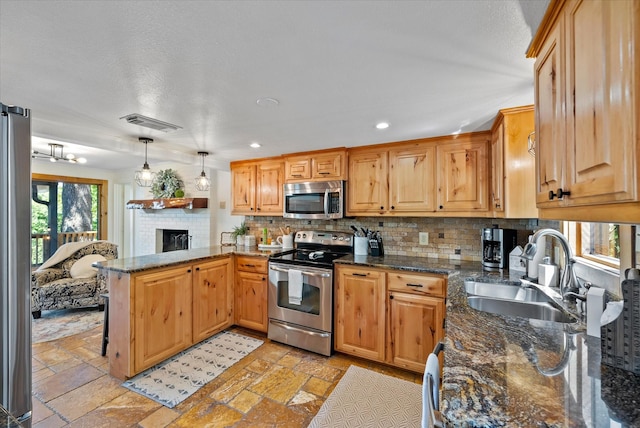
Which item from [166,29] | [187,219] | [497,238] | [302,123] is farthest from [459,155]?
[187,219]

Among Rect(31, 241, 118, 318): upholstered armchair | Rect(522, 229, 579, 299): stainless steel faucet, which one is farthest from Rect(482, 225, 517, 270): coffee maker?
Rect(31, 241, 118, 318): upholstered armchair

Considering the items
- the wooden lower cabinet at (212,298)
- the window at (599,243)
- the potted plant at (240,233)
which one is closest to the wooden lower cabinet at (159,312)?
the wooden lower cabinet at (212,298)

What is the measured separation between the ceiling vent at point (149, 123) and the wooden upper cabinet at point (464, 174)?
2.56 m

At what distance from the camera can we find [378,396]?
2246 mm

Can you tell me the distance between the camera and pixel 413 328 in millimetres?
2561

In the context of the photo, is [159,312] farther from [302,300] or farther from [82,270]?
[82,270]

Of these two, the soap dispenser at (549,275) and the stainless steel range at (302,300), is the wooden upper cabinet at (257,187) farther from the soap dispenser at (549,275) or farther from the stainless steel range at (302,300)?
the soap dispenser at (549,275)

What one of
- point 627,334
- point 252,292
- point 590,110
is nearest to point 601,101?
point 590,110

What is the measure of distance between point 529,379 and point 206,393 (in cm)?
228

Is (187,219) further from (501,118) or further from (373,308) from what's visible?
(501,118)

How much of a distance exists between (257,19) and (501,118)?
6.40ft

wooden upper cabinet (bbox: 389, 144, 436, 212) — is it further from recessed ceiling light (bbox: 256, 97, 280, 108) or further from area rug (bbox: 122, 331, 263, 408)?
area rug (bbox: 122, 331, 263, 408)

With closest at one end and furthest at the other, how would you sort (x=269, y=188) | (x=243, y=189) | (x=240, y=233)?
1. (x=269, y=188)
2. (x=243, y=189)
3. (x=240, y=233)

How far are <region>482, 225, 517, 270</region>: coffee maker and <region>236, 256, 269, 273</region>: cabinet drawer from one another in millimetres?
2273
